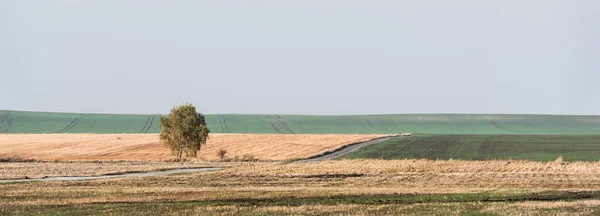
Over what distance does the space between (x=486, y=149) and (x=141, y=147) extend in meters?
45.0

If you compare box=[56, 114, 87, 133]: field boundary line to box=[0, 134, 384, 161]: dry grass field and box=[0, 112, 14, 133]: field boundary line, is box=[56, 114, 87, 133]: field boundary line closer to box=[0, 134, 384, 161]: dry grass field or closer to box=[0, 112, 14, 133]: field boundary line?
box=[0, 112, 14, 133]: field boundary line

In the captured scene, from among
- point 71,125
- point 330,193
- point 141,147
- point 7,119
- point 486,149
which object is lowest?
point 330,193

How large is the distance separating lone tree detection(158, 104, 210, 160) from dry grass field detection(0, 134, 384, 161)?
1.92 m

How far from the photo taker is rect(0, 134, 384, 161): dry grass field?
106500 millimetres

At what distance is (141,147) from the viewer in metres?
121

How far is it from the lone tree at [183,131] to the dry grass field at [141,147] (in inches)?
75.7

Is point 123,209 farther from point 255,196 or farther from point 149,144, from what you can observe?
point 149,144

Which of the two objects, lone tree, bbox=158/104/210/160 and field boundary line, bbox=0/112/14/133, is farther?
field boundary line, bbox=0/112/14/133

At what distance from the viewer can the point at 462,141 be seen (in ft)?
423

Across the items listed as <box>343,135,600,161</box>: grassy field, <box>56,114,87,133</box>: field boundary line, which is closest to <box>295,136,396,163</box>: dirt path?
<box>343,135,600,161</box>: grassy field

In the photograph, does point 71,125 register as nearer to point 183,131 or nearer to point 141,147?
point 141,147

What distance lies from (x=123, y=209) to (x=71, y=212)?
2.18 metres

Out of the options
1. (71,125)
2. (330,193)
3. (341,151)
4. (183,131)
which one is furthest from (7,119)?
(330,193)

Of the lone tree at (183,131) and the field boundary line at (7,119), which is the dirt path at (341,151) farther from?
the field boundary line at (7,119)
